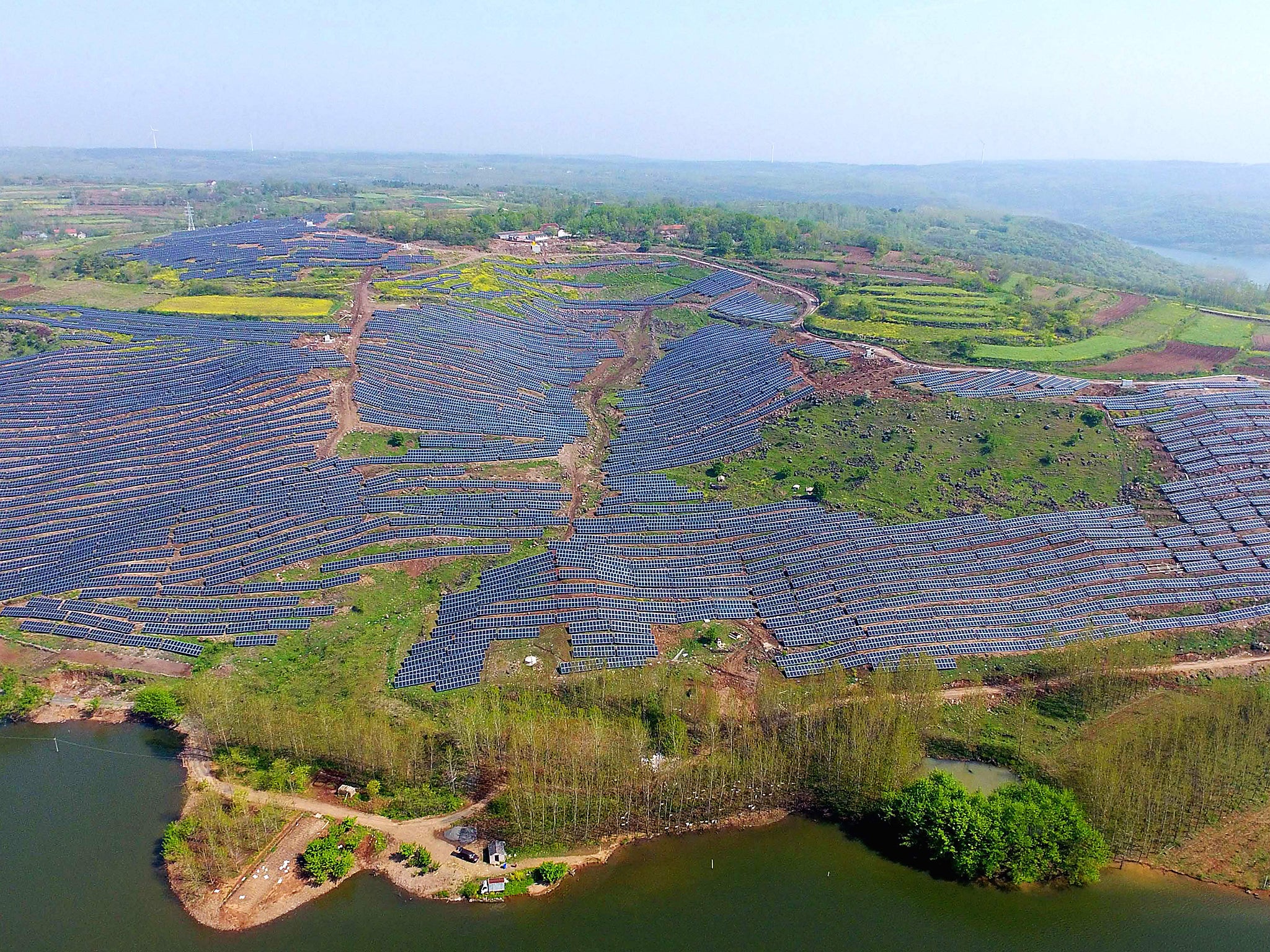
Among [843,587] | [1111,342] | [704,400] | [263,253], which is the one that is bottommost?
[843,587]

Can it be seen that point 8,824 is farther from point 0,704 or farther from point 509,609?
point 509,609

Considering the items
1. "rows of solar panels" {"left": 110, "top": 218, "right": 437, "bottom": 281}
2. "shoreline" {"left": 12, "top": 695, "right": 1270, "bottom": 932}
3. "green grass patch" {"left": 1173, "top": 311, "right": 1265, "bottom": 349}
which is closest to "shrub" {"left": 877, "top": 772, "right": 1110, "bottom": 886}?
"shoreline" {"left": 12, "top": 695, "right": 1270, "bottom": 932}

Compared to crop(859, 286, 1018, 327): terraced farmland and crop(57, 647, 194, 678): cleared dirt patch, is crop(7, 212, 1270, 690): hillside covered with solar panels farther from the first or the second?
crop(859, 286, 1018, 327): terraced farmland

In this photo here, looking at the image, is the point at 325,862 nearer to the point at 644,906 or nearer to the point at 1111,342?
the point at 644,906

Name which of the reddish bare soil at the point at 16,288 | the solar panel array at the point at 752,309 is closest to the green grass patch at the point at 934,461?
the solar panel array at the point at 752,309

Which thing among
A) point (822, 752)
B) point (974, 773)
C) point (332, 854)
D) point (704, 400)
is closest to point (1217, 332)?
point (704, 400)

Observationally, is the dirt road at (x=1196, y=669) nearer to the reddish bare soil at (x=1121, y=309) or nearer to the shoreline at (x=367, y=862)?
the shoreline at (x=367, y=862)

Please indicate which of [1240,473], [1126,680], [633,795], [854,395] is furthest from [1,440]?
[1240,473]
